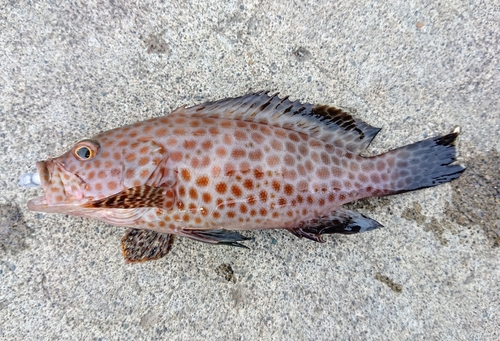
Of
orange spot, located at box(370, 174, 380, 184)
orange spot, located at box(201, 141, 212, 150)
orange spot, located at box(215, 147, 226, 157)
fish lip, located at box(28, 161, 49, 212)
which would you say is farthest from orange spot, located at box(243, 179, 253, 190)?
fish lip, located at box(28, 161, 49, 212)

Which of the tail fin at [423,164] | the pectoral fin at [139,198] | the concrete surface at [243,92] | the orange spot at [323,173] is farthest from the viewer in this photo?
the concrete surface at [243,92]

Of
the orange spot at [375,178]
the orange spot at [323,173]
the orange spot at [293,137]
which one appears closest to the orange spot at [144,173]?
the orange spot at [293,137]

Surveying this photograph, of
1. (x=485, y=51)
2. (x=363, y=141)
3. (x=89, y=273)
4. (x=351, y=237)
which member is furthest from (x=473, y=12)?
(x=89, y=273)

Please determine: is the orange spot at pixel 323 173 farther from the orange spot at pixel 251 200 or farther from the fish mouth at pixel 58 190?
the fish mouth at pixel 58 190

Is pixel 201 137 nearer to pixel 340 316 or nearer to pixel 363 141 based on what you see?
pixel 363 141

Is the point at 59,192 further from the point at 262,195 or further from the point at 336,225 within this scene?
the point at 336,225

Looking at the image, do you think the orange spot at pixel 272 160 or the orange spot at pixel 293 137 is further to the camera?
the orange spot at pixel 293 137
